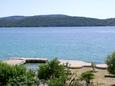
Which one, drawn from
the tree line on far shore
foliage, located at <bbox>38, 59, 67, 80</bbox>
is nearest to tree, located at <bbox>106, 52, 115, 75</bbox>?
the tree line on far shore

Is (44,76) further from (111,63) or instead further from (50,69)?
(111,63)

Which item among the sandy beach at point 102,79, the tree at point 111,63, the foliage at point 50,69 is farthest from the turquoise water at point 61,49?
the foliage at point 50,69

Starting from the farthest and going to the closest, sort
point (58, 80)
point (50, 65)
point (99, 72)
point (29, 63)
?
point (29, 63) < point (99, 72) < point (50, 65) < point (58, 80)

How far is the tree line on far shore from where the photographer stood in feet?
32.5

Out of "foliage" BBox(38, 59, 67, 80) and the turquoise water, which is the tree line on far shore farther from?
the turquoise water

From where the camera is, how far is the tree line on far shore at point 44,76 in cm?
992

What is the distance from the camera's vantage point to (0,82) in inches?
631

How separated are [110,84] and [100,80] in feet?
4.67

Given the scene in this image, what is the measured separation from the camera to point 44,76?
1955 cm

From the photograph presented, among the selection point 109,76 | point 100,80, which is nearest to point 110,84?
point 100,80

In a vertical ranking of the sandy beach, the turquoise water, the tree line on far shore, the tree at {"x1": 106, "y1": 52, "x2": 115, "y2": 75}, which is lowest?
the turquoise water

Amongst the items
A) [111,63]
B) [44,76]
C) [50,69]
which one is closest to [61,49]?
[111,63]

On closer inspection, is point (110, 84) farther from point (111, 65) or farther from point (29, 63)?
point (29, 63)

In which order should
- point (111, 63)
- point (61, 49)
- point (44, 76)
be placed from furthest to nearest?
1. point (61, 49)
2. point (111, 63)
3. point (44, 76)
